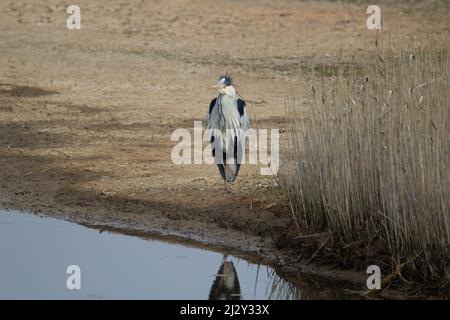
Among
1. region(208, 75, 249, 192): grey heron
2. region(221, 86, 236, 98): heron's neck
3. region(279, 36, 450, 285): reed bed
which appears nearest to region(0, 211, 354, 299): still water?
region(279, 36, 450, 285): reed bed

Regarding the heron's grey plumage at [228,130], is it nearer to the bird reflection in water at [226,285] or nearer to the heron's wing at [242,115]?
the heron's wing at [242,115]

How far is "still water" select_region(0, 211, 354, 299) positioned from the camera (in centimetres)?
890

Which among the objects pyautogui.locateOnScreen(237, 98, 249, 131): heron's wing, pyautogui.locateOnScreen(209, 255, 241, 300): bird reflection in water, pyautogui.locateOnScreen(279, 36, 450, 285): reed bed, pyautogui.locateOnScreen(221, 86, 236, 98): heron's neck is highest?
pyautogui.locateOnScreen(221, 86, 236, 98): heron's neck

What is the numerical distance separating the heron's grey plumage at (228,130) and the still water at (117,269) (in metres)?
1.11

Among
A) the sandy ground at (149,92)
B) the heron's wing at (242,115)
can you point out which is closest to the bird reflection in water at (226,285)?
the sandy ground at (149,92)

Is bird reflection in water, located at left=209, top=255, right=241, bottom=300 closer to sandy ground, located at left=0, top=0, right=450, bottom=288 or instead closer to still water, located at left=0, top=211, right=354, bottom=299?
still water, located at left=0, top=211, right=354, bottom=299

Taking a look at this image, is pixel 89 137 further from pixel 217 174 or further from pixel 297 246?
pixel 297 246

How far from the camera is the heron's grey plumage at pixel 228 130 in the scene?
10906mm

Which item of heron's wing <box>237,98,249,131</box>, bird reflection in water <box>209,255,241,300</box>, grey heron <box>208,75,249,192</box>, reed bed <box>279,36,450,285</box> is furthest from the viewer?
heron's wing <box>237,98,249,131</box>

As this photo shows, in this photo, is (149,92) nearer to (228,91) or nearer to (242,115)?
(228,91)

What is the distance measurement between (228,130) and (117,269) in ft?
6.94

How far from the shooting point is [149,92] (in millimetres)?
16281

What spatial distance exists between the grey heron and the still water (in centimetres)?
110

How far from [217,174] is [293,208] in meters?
2.26
